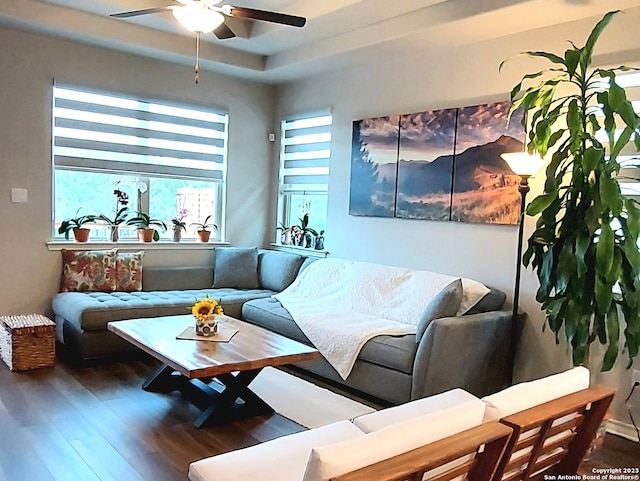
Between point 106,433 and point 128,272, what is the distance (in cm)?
231

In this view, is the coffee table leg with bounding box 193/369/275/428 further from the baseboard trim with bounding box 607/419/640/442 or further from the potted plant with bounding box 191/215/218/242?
the potted plant with bounding box 191/215/218/242

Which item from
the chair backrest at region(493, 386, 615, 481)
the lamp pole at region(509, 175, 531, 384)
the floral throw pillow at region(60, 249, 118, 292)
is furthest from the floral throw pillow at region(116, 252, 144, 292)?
the chair backrest at region(493, 386, 615, 481)

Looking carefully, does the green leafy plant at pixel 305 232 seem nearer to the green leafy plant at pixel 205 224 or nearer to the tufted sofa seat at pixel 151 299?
the tufted sofa seat at pixel 151 299

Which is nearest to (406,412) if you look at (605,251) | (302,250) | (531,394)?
(531,394)

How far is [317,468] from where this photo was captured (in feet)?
4.53

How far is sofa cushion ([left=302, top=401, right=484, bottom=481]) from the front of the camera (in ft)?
4.56

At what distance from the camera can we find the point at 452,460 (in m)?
1.56

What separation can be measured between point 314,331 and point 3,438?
210cm

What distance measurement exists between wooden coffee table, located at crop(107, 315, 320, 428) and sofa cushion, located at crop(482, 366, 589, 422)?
1587 millimetres

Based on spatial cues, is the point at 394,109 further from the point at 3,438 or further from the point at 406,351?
the point at 3,438

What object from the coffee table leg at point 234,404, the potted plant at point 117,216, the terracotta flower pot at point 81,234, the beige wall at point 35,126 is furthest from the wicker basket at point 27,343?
the coffee table leg at point 234,404

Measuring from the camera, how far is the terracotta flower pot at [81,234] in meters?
5.19

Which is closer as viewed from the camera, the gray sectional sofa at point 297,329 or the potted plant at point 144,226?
the gray sectional sofa at point 297,329

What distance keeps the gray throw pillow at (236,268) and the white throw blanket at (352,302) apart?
0.66 metres
